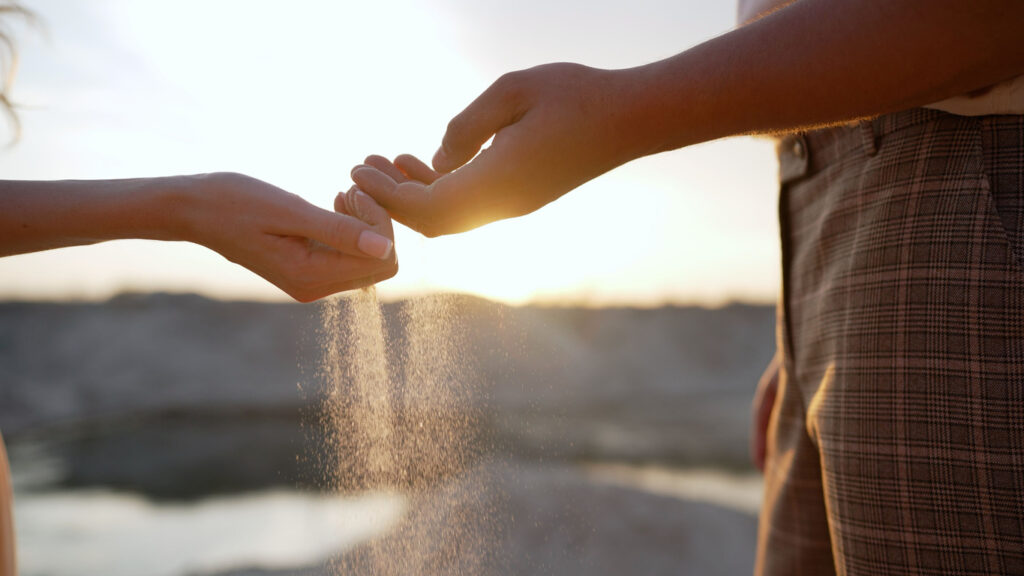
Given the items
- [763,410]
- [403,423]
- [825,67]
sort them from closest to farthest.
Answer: [825,67], [403,423], [763,410]

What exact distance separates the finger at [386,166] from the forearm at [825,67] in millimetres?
739

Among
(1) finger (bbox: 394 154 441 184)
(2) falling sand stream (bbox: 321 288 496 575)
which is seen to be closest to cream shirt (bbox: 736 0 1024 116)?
(1) finger (bbox: 394 154 441 184)

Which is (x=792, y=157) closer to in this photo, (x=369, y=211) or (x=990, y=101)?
(x=990, y=101)

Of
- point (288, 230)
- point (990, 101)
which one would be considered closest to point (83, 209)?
point (288, 230)

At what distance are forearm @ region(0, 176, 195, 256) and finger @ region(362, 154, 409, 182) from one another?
450mm

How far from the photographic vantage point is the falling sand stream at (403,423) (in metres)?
1.73

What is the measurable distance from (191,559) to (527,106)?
22.2ft

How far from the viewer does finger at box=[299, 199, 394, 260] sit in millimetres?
1410

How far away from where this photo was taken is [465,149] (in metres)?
1.30

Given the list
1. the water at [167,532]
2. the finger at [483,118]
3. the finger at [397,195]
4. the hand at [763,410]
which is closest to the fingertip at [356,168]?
the finger at [397,195]

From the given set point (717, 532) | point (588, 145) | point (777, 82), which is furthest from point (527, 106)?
point (717, 532)

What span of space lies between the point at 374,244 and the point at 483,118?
419mm

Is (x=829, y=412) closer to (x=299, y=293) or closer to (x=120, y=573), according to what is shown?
(x=299, y=293)

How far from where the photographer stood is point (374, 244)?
4.61ft
